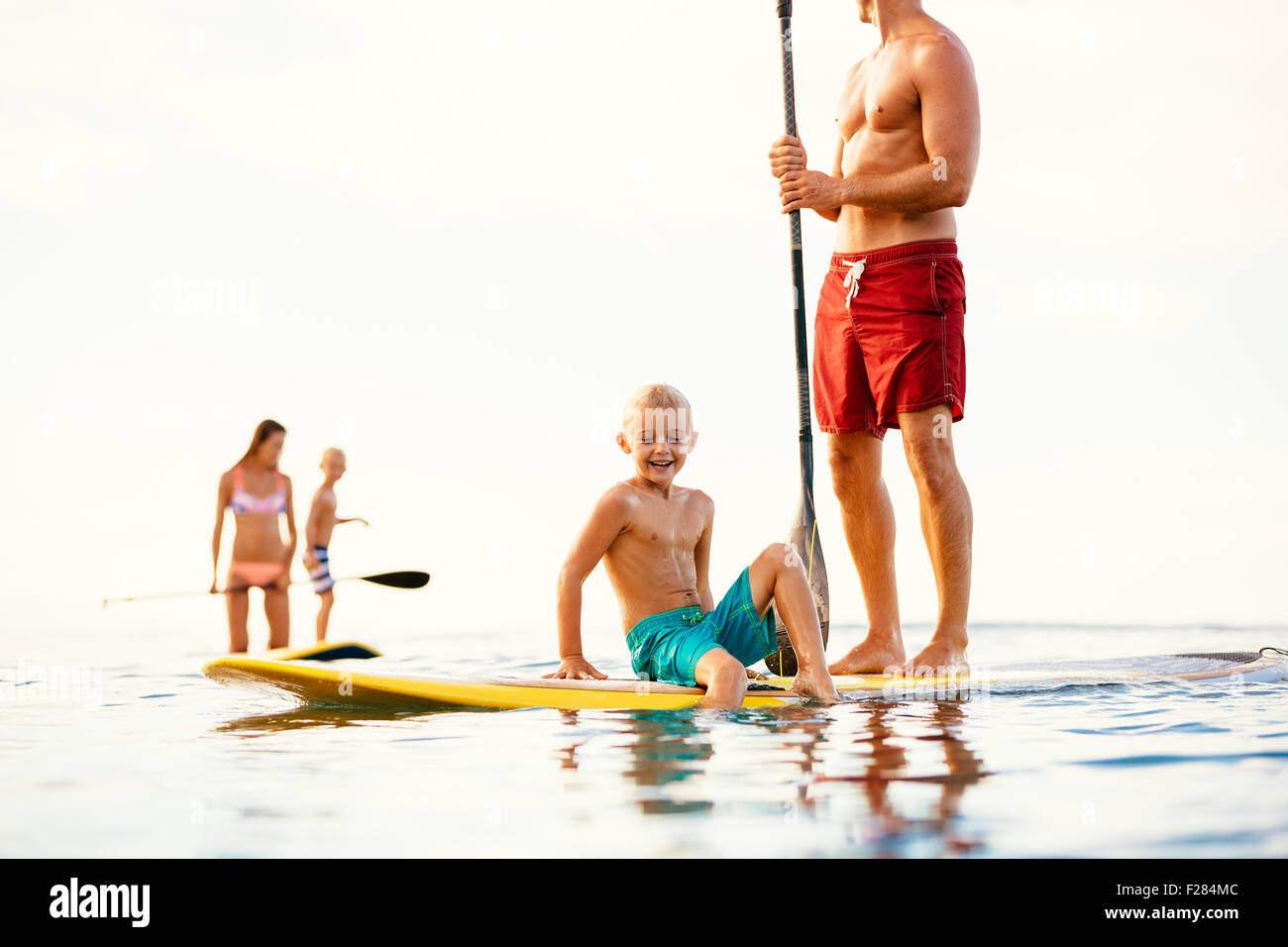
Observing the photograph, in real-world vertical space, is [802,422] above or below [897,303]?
below

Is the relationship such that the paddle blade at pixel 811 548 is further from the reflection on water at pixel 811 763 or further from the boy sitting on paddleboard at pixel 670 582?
the reflection on water at pixel 811 763

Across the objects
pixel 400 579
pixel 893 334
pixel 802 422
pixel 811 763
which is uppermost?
pixel 893 334

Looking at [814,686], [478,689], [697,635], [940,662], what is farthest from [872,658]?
[478,689]

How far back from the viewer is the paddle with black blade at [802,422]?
4176mm

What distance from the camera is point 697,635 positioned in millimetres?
3510

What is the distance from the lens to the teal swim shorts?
3502 mm

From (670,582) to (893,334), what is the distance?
119cm

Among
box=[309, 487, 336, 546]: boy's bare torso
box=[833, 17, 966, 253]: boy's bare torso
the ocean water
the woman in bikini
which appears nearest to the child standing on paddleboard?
box=[309, 487, 336, 546]: boy's bare torso

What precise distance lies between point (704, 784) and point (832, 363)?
2319 millimetres

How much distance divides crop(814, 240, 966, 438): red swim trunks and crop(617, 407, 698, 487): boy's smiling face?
0.86 meters

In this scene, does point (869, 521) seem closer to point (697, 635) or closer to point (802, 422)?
point (802, 422)

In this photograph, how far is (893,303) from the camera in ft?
13.1

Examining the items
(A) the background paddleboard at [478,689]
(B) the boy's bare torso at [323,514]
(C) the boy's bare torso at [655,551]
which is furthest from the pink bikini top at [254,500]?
(C) the boy's bare torso at [655,551]
